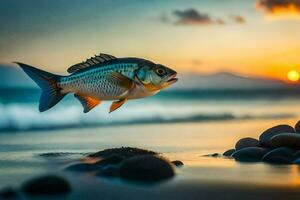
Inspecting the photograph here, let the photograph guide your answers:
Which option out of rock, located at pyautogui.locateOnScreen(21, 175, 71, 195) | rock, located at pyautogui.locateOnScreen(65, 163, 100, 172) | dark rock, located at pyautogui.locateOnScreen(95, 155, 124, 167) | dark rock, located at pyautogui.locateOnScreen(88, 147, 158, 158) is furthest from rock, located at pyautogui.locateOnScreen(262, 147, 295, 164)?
rock, located at pyautogui.locateOnScreen(21, 175, 71, 195)

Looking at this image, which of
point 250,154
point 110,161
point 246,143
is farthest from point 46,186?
point 246,143

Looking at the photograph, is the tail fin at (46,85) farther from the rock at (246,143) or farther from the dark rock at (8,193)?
the rock at (246,143)

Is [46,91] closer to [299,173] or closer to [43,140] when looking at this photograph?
[299,173]

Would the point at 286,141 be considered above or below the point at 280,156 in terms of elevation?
above

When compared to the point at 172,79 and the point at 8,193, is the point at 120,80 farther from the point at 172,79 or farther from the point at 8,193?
the point at 8,193

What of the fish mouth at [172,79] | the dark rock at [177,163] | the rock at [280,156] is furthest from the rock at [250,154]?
the fish mouth at [172,79]

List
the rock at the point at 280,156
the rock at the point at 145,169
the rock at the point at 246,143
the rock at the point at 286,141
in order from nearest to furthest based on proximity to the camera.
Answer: the rock at the point at 145,169
the rock at the point at 280,156
the rock at the point at 286,141
the rock at the point at 246,143
